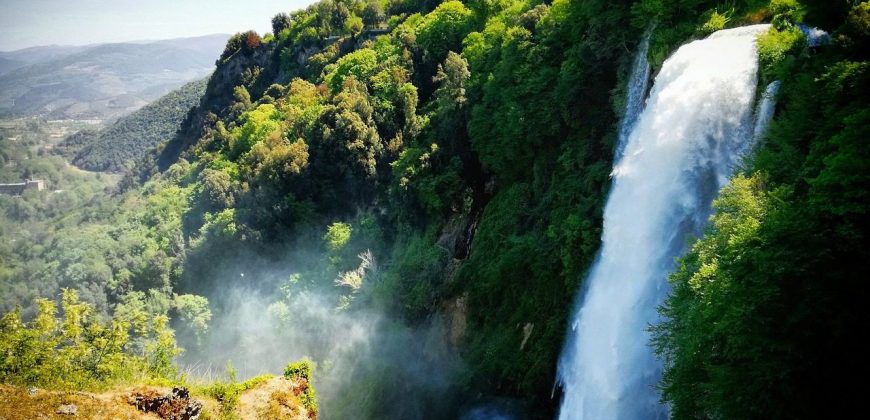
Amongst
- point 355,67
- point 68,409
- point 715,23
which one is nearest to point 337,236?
point 355,67

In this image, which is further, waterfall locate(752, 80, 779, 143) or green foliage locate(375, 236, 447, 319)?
green foliage locate(375, 236, 447, 319)

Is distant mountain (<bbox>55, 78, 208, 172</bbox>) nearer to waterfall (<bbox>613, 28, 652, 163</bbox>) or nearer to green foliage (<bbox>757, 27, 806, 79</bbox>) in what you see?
waterfall (<bbox>613, 28, 652, 163</bbox>)

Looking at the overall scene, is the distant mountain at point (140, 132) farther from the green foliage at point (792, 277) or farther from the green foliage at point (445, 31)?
the green foliage at point (792, 277)

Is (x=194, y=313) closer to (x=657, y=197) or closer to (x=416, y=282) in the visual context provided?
(x=416, y=282)

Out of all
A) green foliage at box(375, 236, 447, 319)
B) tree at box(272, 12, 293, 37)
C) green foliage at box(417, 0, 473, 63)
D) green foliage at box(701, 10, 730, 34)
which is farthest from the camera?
tree at box(272, 12, 293, 37)

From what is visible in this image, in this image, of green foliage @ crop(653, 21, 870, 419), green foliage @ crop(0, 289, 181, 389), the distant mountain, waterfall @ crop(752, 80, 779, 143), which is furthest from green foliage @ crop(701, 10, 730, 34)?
the distant mountain
